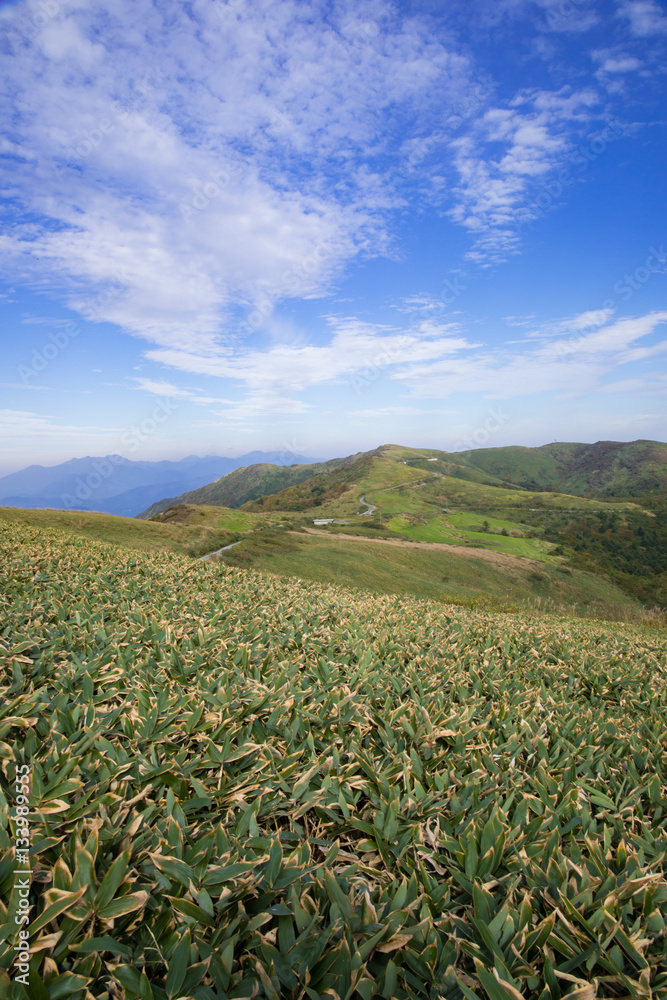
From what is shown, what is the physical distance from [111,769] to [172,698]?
0.62 metres

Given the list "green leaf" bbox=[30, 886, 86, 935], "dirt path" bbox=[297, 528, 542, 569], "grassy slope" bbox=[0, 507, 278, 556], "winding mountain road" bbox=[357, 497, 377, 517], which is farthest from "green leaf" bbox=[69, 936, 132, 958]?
"winding mountain road" bbox=[357, 497, 377, 517]

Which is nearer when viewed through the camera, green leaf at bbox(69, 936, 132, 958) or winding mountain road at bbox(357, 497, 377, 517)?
green leaf at bbox(69, 936, 132, 958)

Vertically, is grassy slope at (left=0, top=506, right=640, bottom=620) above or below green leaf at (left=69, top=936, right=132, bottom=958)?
below

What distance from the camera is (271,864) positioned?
192cm

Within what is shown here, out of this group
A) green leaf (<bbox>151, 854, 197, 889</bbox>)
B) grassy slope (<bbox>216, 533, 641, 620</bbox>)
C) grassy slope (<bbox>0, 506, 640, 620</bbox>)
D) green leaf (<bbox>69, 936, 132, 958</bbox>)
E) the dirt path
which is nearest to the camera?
green leaf (<bbox>69, 936, 132, 958</bbox>)

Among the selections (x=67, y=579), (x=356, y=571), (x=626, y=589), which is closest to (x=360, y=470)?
(x=626, y=589)

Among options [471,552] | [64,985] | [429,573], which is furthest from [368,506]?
[64,985]

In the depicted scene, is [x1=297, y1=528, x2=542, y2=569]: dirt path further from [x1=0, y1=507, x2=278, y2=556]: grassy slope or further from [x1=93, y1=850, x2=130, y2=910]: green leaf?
[x1=93, y1=850, x2=130, y2=910]: green leaf

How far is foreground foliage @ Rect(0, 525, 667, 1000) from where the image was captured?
5.27ft

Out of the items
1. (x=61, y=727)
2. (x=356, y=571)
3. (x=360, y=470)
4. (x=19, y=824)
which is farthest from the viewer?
(x=360, y=470)

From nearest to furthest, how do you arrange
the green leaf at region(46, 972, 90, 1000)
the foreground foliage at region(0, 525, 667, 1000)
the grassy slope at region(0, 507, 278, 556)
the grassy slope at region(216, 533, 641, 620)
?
the green leaf at region(46, 972, 90, 1000), the foreground foliage at region(0, 525, 667, 1000), the grassy slope at region(0, 507, 278, 556), the grassy slope at region(216, 533, 641, 620)

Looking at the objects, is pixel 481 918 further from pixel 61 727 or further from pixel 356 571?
pixel 356 571

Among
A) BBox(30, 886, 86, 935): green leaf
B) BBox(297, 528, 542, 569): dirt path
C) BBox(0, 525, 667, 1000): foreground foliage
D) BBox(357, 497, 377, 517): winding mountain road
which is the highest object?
BBox(30, 886, 86, 935): green leaf

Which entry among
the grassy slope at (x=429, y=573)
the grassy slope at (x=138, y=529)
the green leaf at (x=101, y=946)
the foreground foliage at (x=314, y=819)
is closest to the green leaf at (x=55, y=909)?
the foreground foliage at (x=314, y=819)
